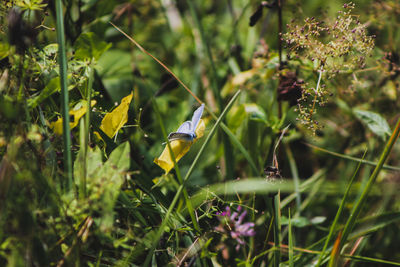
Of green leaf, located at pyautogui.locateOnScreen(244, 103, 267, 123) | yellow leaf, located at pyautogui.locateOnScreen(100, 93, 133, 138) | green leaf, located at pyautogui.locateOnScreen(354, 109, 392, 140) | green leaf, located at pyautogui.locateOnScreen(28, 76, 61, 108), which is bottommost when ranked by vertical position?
green leaf, located at pyautogui.locateOnScreen(354, 109, 392, 140)

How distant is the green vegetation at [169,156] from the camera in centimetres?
71

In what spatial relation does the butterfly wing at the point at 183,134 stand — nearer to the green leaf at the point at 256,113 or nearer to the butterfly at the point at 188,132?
the butterfly at the point at 188,132

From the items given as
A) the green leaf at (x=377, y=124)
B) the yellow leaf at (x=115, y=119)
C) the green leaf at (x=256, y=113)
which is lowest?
the green leaf at (x=377, y=124)

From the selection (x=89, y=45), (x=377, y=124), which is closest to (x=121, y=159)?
(x=89, y=45)

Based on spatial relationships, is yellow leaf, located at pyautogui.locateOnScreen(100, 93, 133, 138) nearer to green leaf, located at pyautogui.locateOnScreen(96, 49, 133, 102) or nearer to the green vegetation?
the green vegetation

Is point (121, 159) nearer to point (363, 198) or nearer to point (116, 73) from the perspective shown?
point (363, 198)

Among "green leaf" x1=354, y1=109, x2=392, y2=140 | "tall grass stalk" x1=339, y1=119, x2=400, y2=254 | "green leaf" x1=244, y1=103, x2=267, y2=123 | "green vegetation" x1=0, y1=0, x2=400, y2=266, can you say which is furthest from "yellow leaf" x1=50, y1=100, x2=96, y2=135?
"green leaf" x1=354, y1=109, x2=392, y2=140

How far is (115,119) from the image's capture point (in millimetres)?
896

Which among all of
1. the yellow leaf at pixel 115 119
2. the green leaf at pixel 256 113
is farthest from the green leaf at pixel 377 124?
the yellow leaf at pixel 115 119

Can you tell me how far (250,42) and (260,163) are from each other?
3.04 feet

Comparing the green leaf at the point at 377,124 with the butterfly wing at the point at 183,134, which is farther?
the green leaf at the point at 377,124

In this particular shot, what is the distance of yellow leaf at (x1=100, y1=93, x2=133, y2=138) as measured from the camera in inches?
34.9

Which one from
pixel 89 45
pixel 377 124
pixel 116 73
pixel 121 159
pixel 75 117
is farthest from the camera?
pixel 116 73

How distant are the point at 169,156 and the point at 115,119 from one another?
0.57 feet
